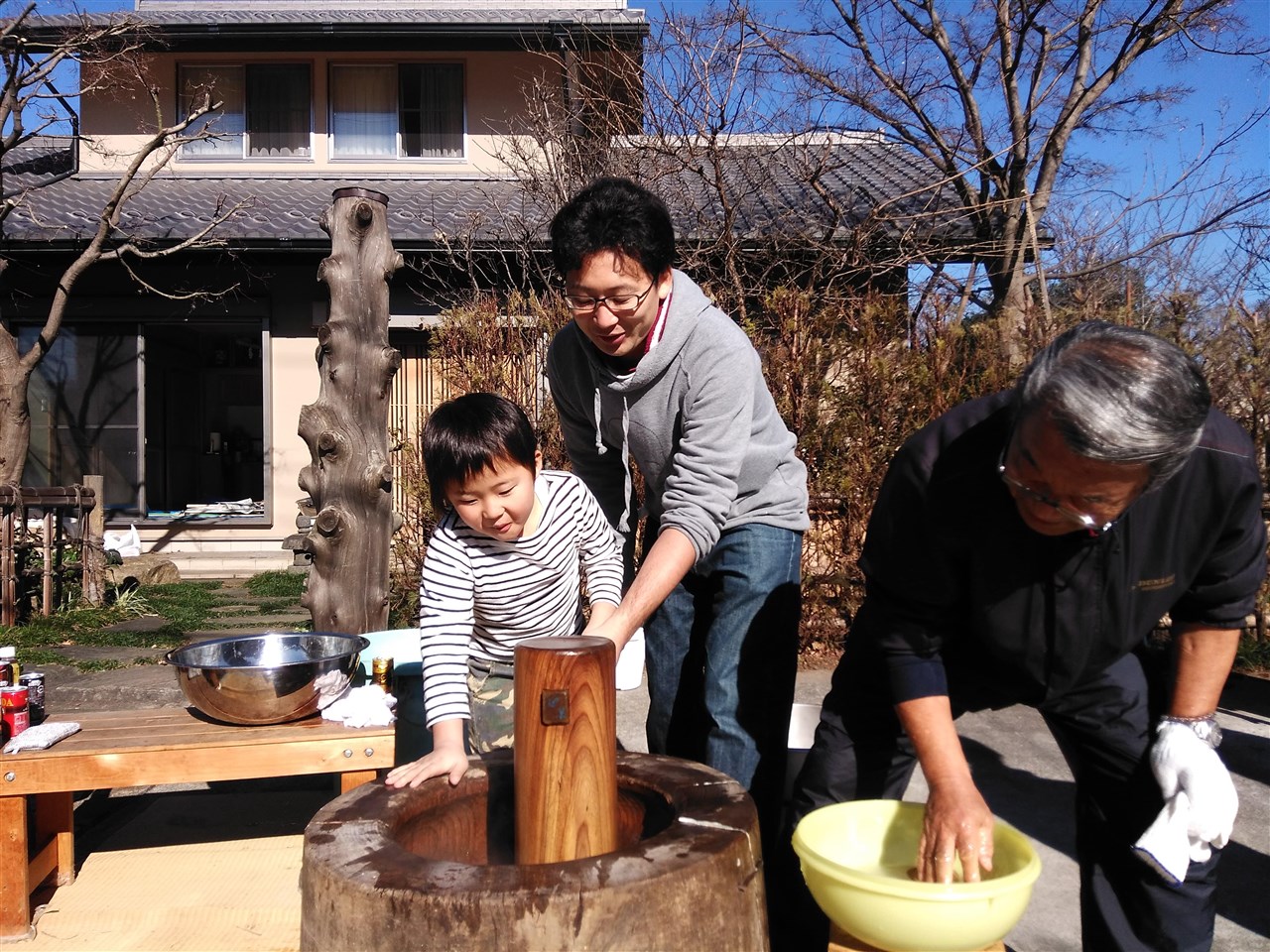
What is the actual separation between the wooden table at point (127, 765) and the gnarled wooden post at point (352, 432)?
1.12 m

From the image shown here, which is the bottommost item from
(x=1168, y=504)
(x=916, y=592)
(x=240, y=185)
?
(x=916, y=592)

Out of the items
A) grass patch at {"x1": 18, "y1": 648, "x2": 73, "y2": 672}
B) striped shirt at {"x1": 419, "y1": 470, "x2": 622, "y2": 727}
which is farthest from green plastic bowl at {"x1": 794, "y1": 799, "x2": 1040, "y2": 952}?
grass patch at {"x1": 18, "y1": 648, "x2": 73, "y2": 672}

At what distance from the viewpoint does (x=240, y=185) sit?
10.9m

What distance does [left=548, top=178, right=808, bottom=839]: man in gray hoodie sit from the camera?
86.9 inches

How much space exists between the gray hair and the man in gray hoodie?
0.90 meters

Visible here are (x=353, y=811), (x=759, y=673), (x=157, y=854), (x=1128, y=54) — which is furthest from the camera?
(x=1128, y=54)

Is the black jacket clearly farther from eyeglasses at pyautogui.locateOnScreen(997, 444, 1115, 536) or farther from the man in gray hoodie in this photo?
the man in gray hoodie

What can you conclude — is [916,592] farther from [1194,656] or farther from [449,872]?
[449,872]

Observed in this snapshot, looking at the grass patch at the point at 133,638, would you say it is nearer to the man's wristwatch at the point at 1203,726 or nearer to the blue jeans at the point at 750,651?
the blue jeans at the point at 750,651

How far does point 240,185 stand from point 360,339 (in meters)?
7.55

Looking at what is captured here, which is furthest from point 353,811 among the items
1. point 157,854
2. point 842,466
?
point 842,466

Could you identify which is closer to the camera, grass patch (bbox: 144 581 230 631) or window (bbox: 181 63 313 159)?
grass patch (bbox: 144 581 230 631)

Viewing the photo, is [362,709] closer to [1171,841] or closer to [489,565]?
[489,565]

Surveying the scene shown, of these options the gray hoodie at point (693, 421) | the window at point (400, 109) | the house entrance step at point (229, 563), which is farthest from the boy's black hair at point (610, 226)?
the window at point (400, 109)
